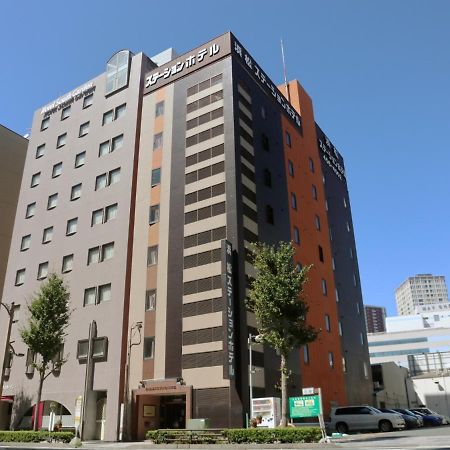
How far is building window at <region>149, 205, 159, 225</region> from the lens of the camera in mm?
41844

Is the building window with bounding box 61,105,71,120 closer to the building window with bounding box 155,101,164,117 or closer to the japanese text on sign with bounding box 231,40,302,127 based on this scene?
the building window with bounding box 155,101,164,117

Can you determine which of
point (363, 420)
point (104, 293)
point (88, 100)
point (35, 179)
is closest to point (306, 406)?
point (363, 420)

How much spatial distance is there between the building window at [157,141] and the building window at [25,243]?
16428 mm

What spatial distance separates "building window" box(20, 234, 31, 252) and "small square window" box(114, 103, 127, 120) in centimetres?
1503

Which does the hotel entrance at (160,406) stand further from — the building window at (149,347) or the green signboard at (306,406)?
the green signboard at (306,406)

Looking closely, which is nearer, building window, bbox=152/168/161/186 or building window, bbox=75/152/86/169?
building window, bbox=152/168/161/186

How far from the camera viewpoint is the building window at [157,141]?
45138 mm

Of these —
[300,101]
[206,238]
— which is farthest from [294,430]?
[300,101]

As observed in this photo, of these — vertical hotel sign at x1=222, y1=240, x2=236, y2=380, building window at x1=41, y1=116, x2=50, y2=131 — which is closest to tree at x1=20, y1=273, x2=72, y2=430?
vertical hotel sign at x1=222, y1=240, x2=236, y2=380

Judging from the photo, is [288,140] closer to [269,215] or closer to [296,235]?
[296,235]

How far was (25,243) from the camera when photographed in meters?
49.7

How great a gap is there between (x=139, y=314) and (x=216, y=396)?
9.53 m

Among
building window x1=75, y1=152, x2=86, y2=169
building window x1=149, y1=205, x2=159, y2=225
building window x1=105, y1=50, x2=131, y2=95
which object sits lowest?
building window x1=149, y1=205, x2=159, y2=225

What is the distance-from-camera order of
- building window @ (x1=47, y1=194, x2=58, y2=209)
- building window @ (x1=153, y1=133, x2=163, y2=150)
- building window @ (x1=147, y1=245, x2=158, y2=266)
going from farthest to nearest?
building window @ (x1=47, y1=194, x2=58, y2=209), building window @ (x1=153, y1=133, x2=163, y2=150), building window @ (x1=147, y1=245, x2=158, y2=266)
